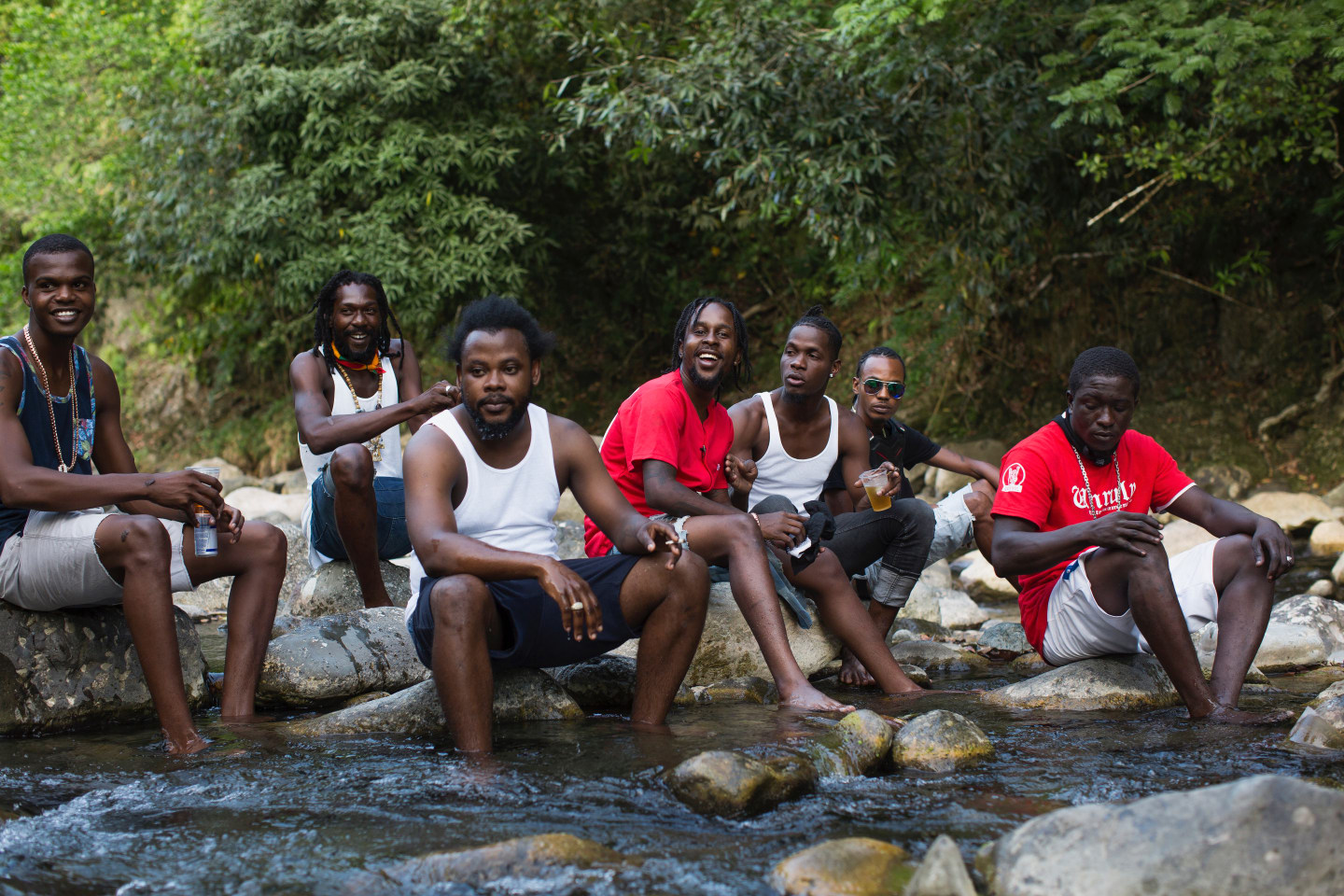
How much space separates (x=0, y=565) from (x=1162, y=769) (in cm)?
372

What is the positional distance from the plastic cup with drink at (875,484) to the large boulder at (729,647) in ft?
1.99

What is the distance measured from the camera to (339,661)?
14.9ft

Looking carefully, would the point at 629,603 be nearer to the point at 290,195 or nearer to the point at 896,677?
the point at 896,677

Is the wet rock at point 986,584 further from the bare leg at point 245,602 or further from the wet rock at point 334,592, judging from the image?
the bare leg at point 245,602

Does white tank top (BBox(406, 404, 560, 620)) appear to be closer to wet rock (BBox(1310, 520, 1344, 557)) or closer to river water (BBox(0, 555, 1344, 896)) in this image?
river water (BBox(0, 555, 1344, 896))

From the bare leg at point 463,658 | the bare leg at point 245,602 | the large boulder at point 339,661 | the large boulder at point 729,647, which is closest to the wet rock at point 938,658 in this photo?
the large boulder at point 729,647

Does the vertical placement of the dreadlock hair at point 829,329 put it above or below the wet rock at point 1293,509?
above

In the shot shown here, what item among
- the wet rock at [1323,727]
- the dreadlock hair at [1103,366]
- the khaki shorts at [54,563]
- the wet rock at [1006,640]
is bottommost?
the wet rock at [1006,640]

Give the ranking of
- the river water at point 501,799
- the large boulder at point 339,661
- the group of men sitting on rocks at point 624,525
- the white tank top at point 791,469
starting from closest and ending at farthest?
the river water at point 501,799, the group of men sitting on rocks at point 624,525, the large boulder at point 339,661, the white tank top at point 791,469

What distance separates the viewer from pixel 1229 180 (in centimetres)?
940

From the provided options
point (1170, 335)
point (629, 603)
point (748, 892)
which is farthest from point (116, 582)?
point (1170, 335)

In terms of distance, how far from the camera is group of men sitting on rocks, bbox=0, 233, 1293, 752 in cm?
366

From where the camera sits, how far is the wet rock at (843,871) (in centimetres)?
240

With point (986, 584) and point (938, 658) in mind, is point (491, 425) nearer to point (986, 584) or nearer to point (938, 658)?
point (938, 658)
